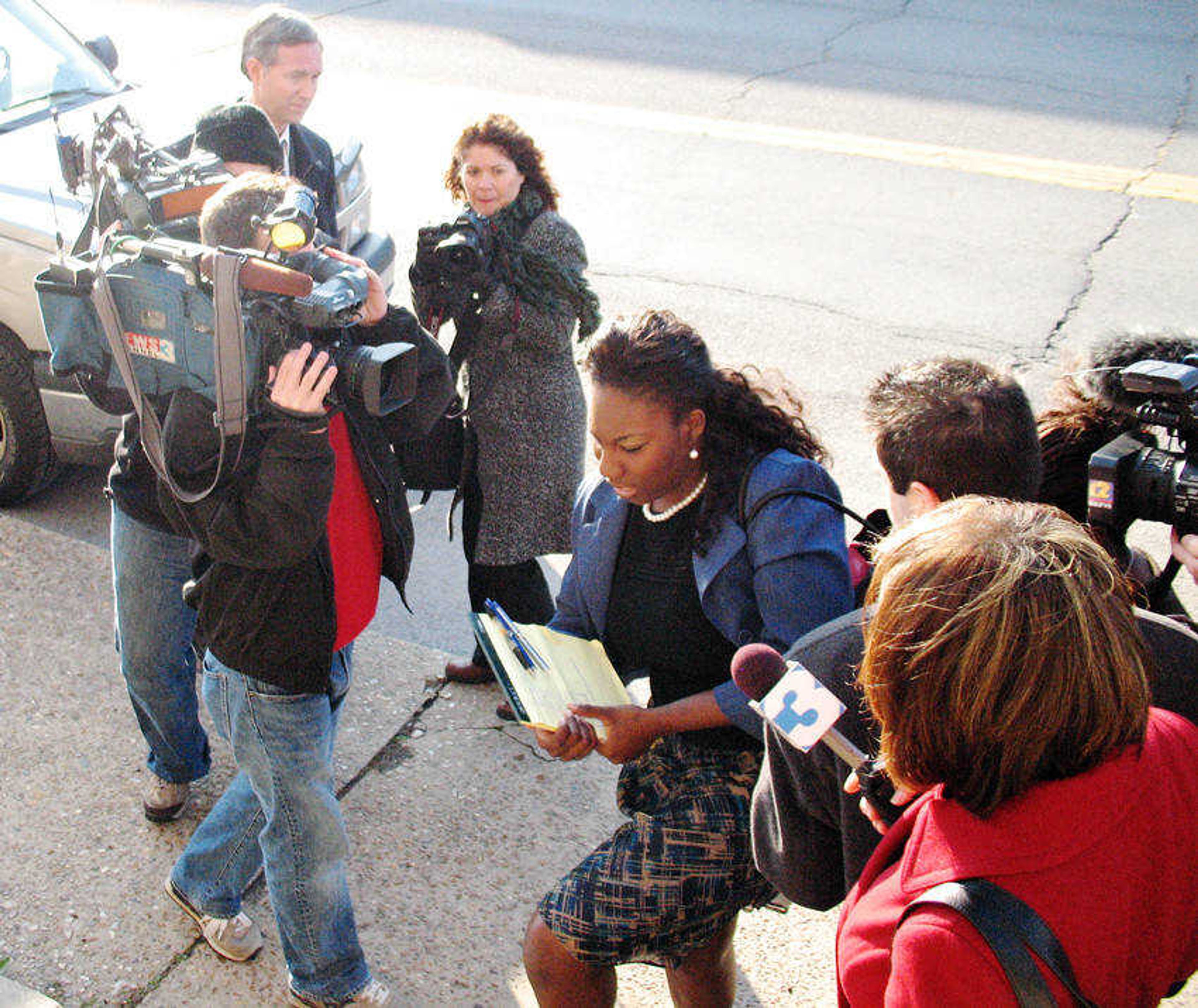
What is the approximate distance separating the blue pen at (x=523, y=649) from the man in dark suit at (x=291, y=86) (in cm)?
228

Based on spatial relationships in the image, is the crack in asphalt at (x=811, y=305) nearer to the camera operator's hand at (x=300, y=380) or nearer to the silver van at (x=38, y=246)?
the silver van at (x=38, y=246)

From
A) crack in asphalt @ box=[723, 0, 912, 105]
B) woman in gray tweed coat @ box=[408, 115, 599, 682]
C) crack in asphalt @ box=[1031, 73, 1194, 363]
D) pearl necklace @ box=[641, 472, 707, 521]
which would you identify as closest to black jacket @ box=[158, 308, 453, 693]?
pearl necklace @ box=[641, 472, 707, 521]

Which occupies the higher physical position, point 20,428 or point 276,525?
point 276,525

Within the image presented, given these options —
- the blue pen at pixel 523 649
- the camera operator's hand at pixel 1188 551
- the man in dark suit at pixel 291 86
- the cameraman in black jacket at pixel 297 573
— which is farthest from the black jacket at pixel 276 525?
the man in dark suit at pixel 291 86

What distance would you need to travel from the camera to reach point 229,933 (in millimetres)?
3381

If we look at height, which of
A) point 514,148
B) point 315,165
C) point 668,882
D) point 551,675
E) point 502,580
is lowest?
point 502,580

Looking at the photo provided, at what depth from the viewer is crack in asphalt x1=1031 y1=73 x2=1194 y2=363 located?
696 cm

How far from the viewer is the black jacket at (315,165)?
183 inches

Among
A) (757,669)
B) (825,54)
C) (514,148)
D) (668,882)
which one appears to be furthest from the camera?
(825,54)

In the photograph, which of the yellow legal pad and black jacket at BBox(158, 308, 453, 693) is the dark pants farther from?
the yellow legal pad

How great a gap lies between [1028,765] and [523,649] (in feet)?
4.62

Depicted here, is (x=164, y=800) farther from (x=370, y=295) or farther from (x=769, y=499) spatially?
(x=769, y=499)

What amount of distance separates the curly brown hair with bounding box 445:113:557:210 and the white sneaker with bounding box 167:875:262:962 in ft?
7.68

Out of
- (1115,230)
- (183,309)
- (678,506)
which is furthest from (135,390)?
(1115,230)
